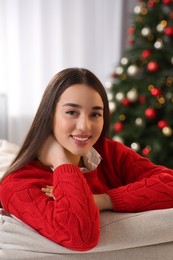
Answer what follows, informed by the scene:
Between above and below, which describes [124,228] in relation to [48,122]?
below

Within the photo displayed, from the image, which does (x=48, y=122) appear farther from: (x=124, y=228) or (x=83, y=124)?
(x=124, y=228)

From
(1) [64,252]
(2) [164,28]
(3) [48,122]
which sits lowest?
(1) [64,252]

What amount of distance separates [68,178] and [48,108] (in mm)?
245

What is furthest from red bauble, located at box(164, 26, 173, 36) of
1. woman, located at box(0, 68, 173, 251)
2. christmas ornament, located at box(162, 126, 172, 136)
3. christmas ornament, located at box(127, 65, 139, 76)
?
woman, located at box(0, 68, 173, 251)

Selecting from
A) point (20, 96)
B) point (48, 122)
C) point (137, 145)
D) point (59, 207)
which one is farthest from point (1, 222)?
point (20, 96)

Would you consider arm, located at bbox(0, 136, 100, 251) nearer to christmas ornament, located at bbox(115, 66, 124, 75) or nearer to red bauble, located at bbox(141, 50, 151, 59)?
red bauble, located at bbox(141, 50, 151, 59)

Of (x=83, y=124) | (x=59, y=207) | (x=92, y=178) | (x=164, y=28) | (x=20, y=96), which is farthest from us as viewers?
(x=20, y=96)

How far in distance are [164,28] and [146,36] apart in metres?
0.18

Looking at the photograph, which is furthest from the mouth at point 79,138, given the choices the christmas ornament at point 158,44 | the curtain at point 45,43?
the curtain at point 45,43

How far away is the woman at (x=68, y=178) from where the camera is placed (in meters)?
1.07

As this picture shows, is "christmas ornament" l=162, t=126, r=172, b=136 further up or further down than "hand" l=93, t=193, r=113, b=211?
further down

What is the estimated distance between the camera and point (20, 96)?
12.2 ft

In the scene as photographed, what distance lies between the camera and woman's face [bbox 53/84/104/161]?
1193 mm

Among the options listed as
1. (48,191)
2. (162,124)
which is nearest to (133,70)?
(162,124)
